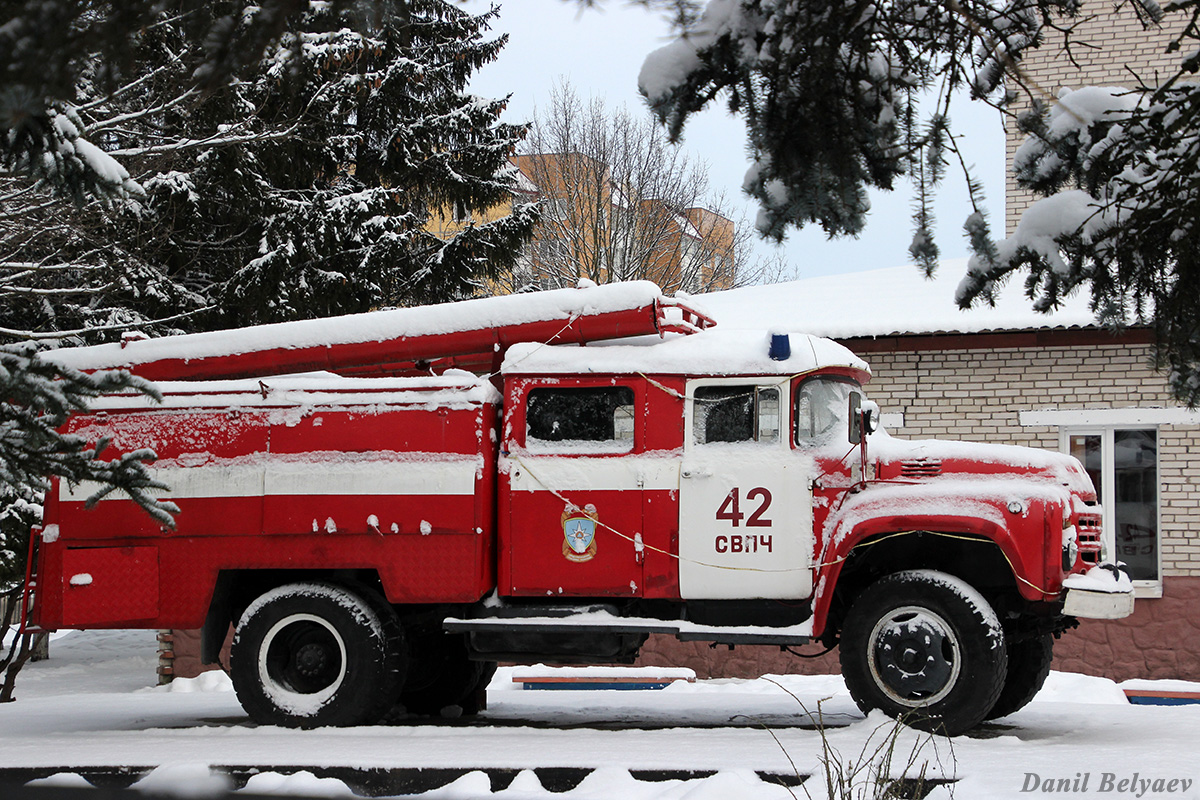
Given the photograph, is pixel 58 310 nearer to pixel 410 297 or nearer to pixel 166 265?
pixel 166 265

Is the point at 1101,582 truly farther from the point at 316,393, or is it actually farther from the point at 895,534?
the point at 316,393

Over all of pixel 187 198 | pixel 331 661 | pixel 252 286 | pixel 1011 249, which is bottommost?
pixel 331 661

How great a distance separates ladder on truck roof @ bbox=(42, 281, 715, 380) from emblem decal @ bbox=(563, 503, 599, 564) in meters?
1.19

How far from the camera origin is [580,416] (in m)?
7.77

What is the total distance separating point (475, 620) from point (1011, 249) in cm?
434

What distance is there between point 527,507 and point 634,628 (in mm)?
1073

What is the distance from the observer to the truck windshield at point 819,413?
7.55 metres

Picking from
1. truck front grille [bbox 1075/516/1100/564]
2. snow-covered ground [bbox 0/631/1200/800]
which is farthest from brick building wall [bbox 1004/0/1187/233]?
snow-covered ground [bbox 0/631/1200/800]

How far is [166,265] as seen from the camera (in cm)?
1512

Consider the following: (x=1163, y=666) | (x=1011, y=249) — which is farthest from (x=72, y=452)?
(x=1163, y=666)

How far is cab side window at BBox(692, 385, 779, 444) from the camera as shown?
25.0ft

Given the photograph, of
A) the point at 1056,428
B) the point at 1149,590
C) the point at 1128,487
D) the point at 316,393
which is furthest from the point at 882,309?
the point at 316,393

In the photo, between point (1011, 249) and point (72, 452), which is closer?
point (1011, 249)

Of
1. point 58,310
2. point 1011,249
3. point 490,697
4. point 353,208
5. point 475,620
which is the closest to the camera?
point 1011,249
